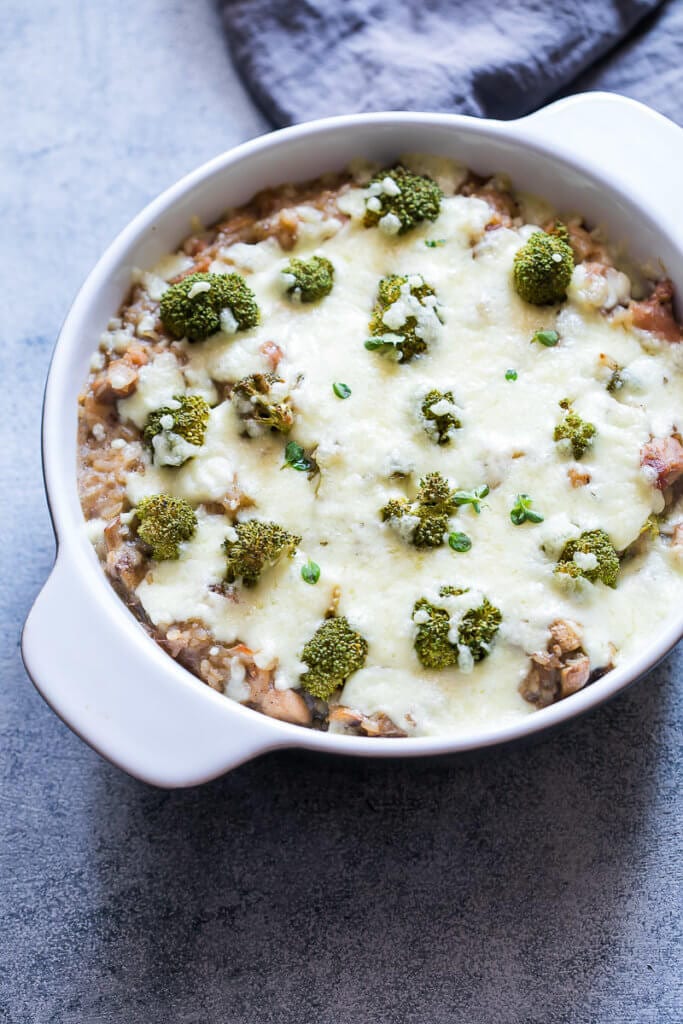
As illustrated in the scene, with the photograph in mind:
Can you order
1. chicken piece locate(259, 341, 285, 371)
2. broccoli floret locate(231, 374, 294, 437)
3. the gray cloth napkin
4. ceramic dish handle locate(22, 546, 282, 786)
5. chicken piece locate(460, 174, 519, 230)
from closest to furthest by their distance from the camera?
ceramic dish handle locate(22, 546, 282, 786) < broccoli floret locate(231, 374, 294, 437) < chicken piece locate(259, 341, 285, 371) < chicken piece locate(460, 174, 519, 230) < the gray cloth napkin

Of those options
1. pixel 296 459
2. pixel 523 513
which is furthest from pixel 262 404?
pixel 523 513

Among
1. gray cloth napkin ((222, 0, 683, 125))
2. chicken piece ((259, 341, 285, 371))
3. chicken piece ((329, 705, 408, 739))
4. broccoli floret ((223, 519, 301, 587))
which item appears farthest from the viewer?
gray cloth napkin ((222, 0, 683, 125))

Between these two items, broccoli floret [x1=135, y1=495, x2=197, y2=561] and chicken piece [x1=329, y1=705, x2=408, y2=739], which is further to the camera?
broccoli floret [x1=135, y1=495, x2=197, y2=561]

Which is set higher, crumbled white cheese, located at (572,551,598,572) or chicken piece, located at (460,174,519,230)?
chicken piece, located at (460,174,519,230)

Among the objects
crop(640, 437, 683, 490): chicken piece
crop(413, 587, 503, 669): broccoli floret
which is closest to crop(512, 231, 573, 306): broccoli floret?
crop(640, 437, 683, 490): chicken piece

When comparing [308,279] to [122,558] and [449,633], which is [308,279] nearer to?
[122,558]

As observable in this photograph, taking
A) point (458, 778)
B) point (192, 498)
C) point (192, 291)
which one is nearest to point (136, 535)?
point (192, 498)

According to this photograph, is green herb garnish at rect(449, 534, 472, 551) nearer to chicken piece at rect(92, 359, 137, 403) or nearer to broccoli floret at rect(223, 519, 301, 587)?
broccoli floret at rect(223, 519, 301, 587)
